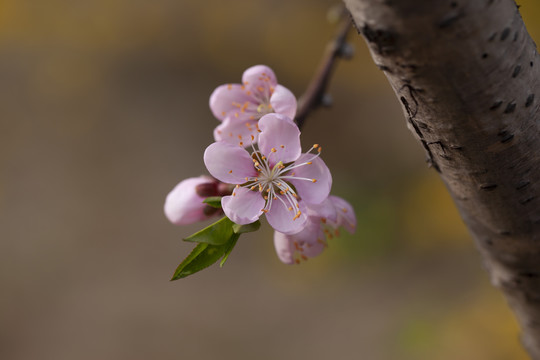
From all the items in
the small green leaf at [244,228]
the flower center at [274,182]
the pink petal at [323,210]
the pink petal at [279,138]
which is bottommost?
the pink petal at [323,210]

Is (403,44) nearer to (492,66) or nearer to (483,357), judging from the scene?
(492,66)

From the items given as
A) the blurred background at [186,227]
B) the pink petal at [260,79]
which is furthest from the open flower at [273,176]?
the blurred background at [186,227]

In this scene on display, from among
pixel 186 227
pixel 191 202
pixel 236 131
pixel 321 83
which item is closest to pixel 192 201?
pixel 191 202

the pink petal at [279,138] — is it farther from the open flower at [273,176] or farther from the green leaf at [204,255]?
the green leaf at [204,255]

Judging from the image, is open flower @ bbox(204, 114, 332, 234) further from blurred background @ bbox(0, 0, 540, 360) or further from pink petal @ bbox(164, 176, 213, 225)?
blurred background @ bbox(0, 0, 540, 360)

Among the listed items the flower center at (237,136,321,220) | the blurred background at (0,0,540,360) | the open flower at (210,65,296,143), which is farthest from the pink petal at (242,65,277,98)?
the blurred background at (0,0,540,360)

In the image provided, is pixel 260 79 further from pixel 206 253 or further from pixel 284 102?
pixel 206 253
